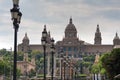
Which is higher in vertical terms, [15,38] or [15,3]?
[15,3]

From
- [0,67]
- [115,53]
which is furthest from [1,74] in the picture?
[115,53]

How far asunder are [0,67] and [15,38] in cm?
14548

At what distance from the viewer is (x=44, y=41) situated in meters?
35.2

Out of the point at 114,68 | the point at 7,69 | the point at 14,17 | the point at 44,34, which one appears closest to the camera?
the point at 14,17

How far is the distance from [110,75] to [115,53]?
8.24 metres

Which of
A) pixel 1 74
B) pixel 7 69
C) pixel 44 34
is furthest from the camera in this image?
pixel 7 69

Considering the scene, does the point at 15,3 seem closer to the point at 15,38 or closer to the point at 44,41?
the point at 15,38

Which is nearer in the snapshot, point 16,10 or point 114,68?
point 16,10

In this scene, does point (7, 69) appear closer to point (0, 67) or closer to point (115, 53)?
point (0, 67)

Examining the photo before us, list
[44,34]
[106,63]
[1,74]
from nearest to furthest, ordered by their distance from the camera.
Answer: [44,34], [106,63], [1,74]

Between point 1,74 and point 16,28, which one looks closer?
point 16,28

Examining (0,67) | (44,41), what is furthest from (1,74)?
(44,41)

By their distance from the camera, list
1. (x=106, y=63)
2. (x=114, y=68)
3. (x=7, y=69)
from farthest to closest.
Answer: (x=7, y=69), (x=106, y=63), (x=114, y=68)

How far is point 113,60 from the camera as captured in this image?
8819 cm
